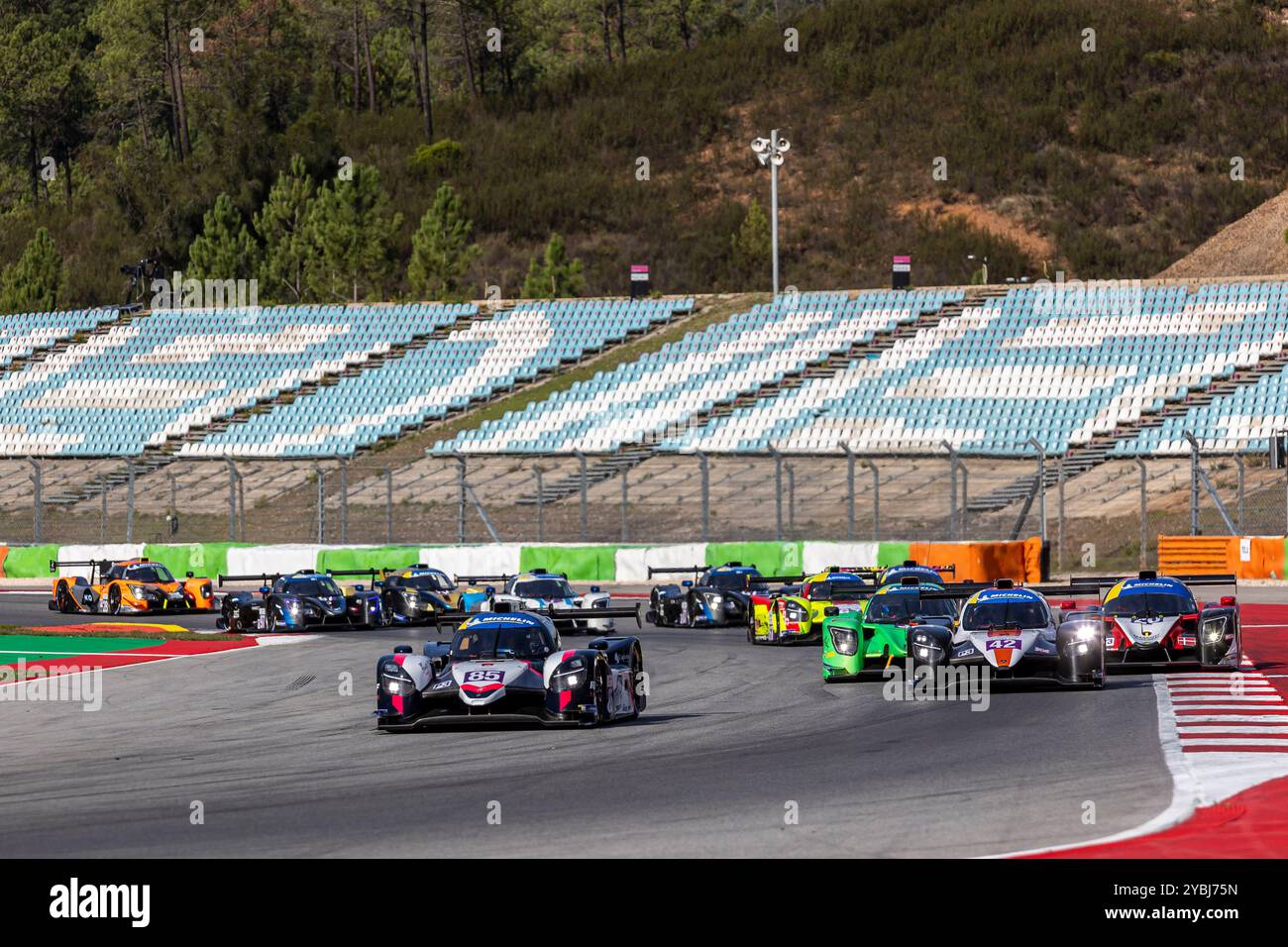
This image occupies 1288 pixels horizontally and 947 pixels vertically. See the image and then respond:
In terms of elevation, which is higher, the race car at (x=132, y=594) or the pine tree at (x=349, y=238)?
the pine tree at (x=349, y=238)

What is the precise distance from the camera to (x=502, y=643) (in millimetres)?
20125

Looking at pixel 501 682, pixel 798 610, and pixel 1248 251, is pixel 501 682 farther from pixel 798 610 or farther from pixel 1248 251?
pixel 1248 251

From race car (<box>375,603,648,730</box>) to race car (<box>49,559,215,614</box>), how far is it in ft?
65.8

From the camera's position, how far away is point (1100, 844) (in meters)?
12.3

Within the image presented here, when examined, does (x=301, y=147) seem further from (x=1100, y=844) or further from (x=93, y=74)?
(x=1100, y=844)

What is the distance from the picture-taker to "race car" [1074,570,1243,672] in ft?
80.9

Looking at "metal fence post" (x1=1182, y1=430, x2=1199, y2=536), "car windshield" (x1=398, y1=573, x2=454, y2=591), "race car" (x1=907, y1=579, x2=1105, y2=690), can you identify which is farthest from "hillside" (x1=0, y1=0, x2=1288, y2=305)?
"race car" (x1=907, y1=579, x2=1105, y2=690)

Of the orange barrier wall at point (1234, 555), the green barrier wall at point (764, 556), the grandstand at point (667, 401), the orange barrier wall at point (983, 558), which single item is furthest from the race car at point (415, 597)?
the orange barrier wall at point (1234, 555)

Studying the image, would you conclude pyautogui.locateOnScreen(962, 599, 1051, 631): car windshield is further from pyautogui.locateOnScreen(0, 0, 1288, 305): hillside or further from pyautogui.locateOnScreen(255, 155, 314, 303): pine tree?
pyautogui.locateOnScreen(0, 0, 1288, 305): hillside

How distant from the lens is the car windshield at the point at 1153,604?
25266 millimetres

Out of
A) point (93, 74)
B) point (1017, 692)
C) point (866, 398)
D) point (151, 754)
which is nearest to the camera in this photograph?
point (151, 754)

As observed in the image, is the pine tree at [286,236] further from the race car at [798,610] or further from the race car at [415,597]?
the race car at [798,610]
